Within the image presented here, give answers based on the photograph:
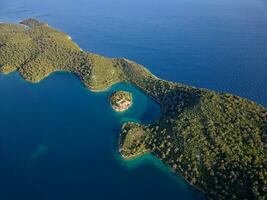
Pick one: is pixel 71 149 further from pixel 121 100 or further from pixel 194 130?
pixel 194 130

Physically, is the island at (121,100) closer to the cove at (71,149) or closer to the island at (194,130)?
the cove at (71,149)

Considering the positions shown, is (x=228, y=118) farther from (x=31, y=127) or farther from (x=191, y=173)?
(x=31, y=127)

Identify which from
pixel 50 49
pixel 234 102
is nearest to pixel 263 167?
pixel 234 102

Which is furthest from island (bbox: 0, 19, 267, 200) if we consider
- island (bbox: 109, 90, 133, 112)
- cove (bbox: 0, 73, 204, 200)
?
island (bbox: 109, 90, 133, 112)

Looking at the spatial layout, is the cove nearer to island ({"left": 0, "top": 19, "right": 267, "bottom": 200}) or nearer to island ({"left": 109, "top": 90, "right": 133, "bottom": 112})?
island ({"left": 109, "top": 90, "right": 133, "bottom": 112})

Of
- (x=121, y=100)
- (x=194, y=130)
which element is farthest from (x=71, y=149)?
(x=194, y=130)

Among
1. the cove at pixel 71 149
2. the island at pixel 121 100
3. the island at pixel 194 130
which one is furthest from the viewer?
the island at pixel 121 100

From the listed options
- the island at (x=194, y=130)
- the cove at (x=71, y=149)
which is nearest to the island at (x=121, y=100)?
the cove at (x=71, y=149)
